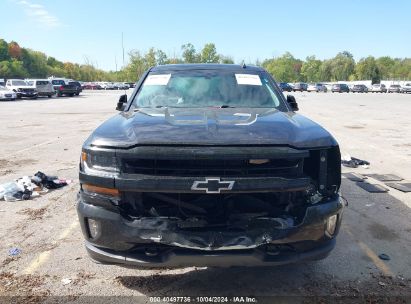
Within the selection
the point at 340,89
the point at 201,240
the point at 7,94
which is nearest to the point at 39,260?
the point at 201,240

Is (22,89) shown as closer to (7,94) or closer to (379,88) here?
(7,94)

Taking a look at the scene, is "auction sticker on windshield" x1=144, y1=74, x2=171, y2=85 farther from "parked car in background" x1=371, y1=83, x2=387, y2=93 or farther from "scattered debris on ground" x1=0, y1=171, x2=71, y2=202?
"parked car in background" x1=371, y1=83, x2=387, y2=93

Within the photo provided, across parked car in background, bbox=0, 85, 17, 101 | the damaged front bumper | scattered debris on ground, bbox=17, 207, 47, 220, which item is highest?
the damaged front bumper

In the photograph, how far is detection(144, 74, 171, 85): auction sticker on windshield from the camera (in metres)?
4.67

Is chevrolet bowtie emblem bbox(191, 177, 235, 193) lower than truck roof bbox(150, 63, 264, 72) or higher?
lower

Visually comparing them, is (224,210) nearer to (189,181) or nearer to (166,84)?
(189,181)

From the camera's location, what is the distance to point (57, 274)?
3.70m

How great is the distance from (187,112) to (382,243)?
98.6 inches

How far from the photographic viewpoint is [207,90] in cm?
454

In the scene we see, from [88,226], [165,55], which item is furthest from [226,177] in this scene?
[165,55]

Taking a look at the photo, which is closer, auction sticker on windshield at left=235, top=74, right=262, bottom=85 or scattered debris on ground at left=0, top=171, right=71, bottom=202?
auction sticker on windshield at left=235, top=74, right=262, bottom=85

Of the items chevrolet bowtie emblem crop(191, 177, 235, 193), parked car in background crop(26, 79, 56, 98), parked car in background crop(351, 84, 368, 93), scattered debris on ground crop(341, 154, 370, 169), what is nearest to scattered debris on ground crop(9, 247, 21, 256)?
chevrolet bowtie emblem crop(191, 177, 235, 193)

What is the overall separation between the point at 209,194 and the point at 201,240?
0.31 metres

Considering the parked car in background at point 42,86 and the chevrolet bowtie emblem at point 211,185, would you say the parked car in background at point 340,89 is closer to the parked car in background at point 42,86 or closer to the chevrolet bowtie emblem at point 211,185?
the parked car in background at point 42,86
